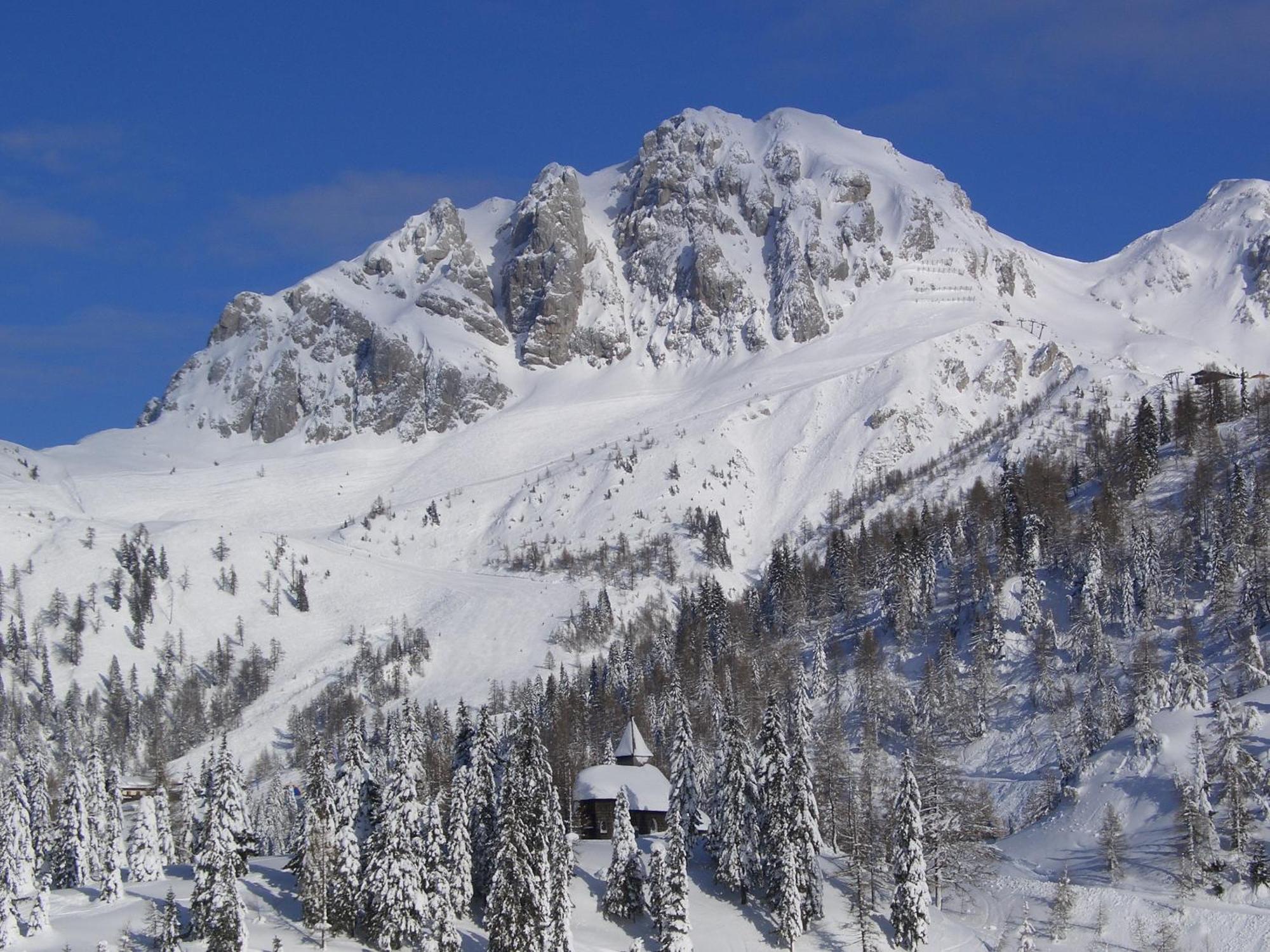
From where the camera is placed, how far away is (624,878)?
80750 mm

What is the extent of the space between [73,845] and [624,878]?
38757 mm

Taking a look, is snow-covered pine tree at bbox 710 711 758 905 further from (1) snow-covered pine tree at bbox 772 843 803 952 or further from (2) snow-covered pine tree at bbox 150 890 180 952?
(2) snow-covered pine tree at bbox 150 890 180 952

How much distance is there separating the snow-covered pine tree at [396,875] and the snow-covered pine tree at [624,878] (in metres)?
13.3

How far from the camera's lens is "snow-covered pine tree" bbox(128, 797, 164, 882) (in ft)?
287

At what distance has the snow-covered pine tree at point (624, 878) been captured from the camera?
80.4 meters

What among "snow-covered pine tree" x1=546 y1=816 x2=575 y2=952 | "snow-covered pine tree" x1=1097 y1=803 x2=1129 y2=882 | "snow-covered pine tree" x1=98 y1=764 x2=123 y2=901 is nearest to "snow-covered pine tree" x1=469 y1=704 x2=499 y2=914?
"snow-covered pine tree" x1=546 y1=816 x2=575 y2=952

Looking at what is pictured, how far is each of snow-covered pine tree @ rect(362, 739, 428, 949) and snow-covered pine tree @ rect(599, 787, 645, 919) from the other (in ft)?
A: 43.7

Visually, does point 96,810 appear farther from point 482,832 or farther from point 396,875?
point 396,875

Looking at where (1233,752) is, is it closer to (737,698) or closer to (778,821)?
(778,821)

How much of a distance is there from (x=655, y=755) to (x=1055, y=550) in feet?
184

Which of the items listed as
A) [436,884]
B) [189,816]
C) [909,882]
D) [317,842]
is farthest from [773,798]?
[189,816]

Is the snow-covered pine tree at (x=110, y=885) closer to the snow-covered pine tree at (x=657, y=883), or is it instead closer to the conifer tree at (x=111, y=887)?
the conifer tree at (x=111, y=887)

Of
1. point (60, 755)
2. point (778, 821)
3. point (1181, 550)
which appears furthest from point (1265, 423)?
point (60, 755)

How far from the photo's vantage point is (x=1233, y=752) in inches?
3388
